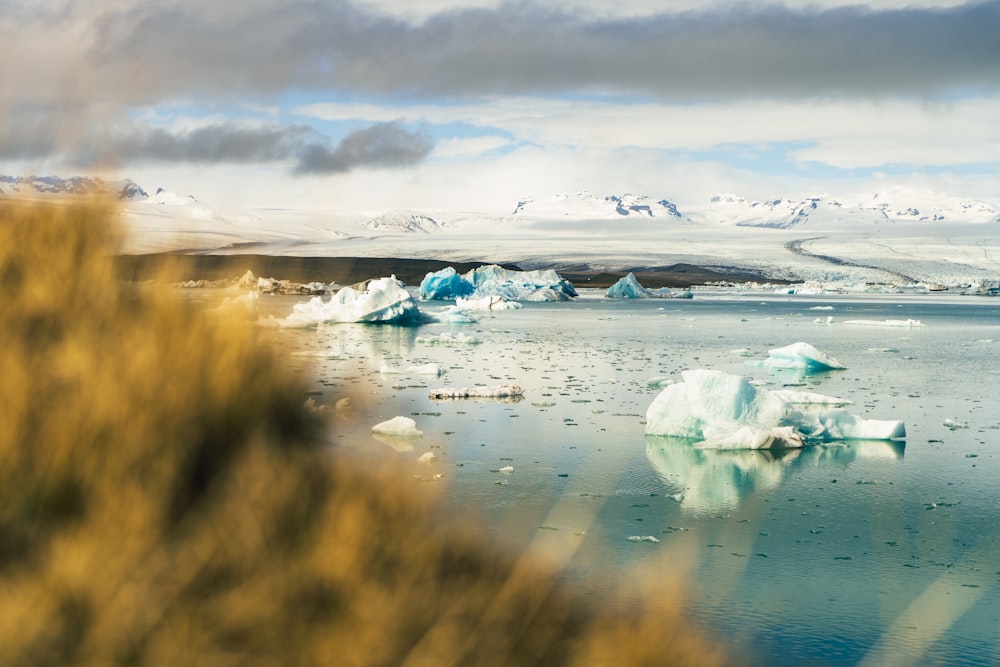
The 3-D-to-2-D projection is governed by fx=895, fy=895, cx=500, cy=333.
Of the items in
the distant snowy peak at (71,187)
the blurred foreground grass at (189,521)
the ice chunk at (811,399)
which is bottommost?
the ice chunk at (811,399)

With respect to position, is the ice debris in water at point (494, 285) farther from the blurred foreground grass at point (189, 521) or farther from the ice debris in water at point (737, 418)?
the blurred foreground grass at point (189, 521)

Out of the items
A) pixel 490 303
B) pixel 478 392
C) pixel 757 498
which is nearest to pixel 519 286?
pixel 490 303

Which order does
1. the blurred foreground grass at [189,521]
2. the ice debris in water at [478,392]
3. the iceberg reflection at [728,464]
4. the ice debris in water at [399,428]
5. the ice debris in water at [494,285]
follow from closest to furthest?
the blurred foreground grass at [189,521], the iceberg reflection at [728,464], the ice debris in water at [399,428], the ice debris in water at [478,392], the ice debris in water at [494,285]

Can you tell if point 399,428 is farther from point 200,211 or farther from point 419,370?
point 200,211

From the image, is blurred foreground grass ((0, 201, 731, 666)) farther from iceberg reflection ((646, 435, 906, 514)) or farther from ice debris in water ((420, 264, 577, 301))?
ice debris in water ((420, 264, 577, 301))

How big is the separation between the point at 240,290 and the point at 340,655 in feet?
4.65

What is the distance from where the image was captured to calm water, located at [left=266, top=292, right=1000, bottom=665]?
4422 millimetres

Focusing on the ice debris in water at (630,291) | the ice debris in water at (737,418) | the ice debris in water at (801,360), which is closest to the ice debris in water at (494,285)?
the ice debris in water at (630,291)

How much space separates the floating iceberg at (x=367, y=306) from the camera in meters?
23.7

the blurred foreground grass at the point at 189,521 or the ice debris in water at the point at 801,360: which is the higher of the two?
the blurred foreground grass at the point at 189,521

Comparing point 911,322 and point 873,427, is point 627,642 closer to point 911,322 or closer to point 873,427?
point 873,427

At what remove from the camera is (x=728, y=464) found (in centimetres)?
791

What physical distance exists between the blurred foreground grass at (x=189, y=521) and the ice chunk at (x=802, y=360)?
12.2 metres

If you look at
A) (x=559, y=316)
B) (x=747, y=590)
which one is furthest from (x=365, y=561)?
(x=559, y=316)
